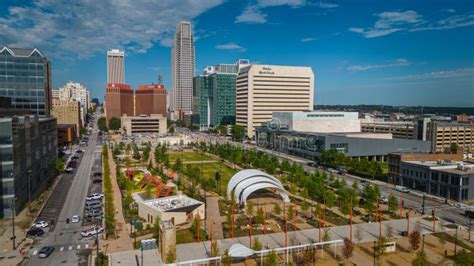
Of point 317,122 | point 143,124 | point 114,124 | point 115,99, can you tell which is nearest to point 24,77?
point 143,124

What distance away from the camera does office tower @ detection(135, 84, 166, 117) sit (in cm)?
19275

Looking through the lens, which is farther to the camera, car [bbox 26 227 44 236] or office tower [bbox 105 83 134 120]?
office tower [bbox 105 83 134 120]

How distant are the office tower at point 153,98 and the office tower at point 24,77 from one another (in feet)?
315

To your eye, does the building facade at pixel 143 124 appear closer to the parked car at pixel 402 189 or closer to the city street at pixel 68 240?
the city street at pixel 68 240

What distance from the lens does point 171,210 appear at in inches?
1630

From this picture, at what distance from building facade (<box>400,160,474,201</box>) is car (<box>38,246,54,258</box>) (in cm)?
5458

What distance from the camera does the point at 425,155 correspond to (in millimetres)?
66000

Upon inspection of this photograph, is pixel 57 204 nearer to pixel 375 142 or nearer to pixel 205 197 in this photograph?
pixel 205 197

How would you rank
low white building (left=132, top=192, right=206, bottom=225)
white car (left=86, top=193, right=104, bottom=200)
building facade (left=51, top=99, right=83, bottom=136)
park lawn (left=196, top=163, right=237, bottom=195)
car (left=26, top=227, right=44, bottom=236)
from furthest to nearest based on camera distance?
building facade (left=51, top=99, right=83, bottom=136) < park lawn (left=196, top=163, right=237, bottom=195) < white car (left=86, top=193, right=104, bottom=200) < low white building (left=132, top=192, right=206, bottom=225) < car (left=26, top=227, right=44, bottom=236)

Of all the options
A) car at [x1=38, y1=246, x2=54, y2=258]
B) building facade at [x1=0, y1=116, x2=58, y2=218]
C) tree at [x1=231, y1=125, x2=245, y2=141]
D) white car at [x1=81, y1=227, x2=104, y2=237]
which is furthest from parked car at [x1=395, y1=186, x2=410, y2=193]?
tree at [x1=231, y1=125, x2=245, y2=141]

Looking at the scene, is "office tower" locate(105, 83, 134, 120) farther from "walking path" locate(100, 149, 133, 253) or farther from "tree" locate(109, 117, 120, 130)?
"walking path" locate(100, 149, 133, 253)

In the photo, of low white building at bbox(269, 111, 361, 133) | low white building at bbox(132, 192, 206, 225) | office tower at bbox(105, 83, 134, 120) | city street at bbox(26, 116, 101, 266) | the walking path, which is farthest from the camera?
office tower at bbox(105, 83, 134, 120)

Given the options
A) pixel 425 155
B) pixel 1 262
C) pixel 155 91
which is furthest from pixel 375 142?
pixel 155 91

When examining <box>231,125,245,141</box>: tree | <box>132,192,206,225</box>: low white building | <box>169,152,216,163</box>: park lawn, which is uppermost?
<box>231,125,245,141</box>: tree
